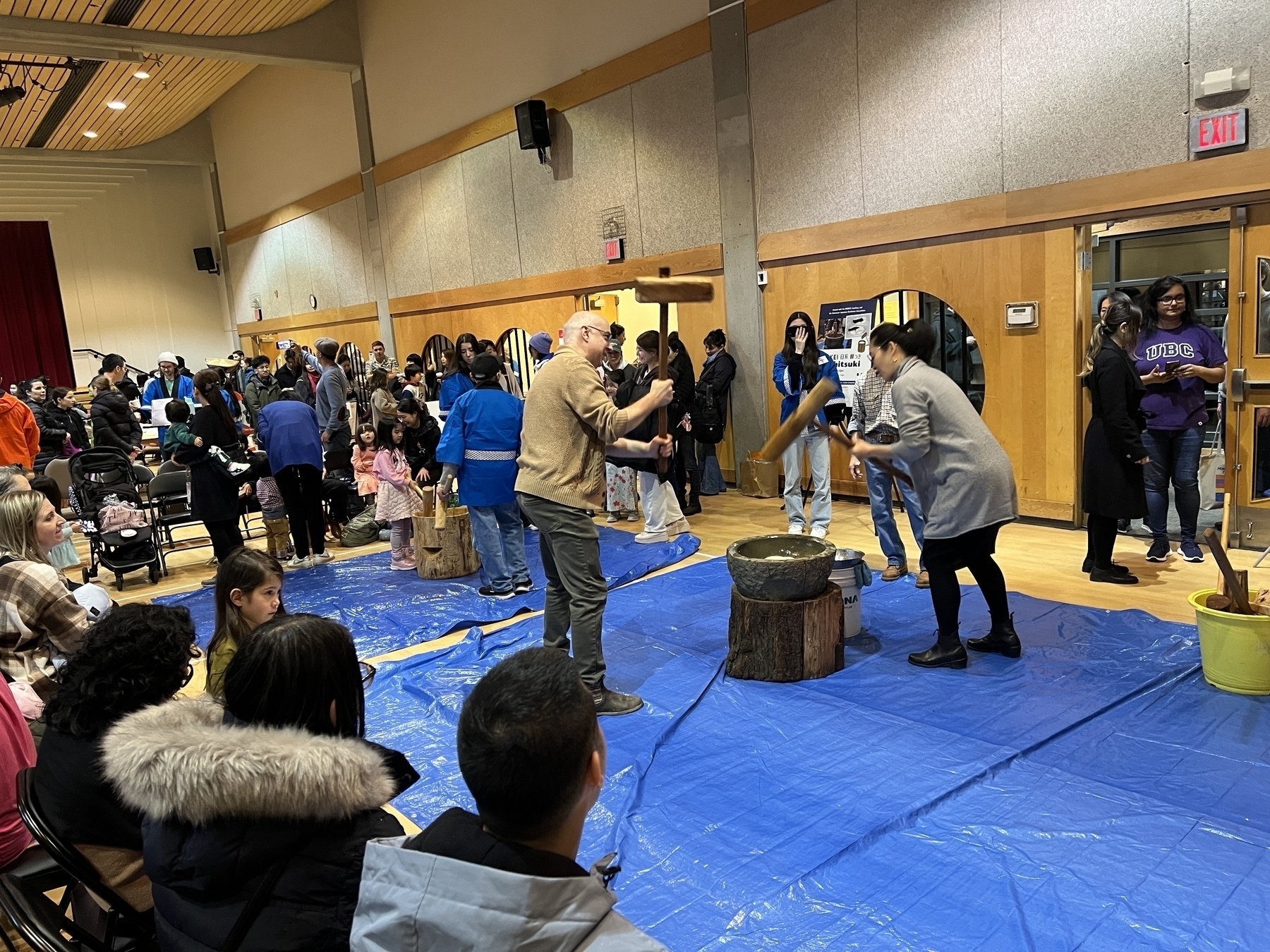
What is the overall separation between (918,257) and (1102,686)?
415cm

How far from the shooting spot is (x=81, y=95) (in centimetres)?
1455

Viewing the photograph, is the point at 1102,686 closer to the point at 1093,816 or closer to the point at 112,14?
the point at 1093,816

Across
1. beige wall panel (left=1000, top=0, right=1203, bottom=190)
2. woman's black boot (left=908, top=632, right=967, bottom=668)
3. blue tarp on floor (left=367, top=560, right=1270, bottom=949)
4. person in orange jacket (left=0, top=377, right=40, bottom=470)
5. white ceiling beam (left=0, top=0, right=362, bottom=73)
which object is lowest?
blue tarp on floor (left=367, top=560, right=1270, bottom=949)

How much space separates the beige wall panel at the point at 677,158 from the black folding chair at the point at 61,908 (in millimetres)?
7503

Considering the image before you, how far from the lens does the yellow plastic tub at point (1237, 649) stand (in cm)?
337

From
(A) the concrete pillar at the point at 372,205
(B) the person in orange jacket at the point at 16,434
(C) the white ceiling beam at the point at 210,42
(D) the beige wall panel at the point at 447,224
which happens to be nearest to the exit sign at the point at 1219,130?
(D) the beige wall panel at the point at 447,224

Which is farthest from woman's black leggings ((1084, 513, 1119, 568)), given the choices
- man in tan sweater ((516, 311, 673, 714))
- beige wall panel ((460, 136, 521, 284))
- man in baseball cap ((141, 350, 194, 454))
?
man in baseball cap ((141, 350, 194, 454))

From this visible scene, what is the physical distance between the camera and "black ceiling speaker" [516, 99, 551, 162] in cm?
984

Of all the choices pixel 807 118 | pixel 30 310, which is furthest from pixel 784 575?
pixel 30 310

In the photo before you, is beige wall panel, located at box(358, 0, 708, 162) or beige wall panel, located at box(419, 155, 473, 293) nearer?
beige wall panel, located at box(358, 0, 708, 162)

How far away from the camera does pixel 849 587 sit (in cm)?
434

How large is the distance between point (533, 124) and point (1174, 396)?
722 centimetres

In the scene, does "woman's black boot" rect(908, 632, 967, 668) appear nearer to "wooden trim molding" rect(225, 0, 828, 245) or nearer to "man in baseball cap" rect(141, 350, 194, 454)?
"wooden trim molding" rect(225, 0, 828, 245)

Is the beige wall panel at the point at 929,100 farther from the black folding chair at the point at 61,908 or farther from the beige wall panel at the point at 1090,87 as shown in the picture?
the black folding chair at the point at 61,908
